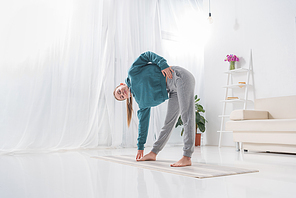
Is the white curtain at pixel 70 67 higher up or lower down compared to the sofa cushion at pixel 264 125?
higher up

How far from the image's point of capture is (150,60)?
2.06m

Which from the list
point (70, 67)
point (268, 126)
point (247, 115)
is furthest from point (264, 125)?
point (70, 67)

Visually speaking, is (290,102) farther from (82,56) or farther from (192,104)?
(82,56)

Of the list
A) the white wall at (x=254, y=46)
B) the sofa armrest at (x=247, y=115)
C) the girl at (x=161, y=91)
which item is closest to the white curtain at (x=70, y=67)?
the white wall at (x=254, y=46)

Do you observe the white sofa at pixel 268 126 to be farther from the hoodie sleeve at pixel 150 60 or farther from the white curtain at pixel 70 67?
the hoodie sleeve at pixel 150 60

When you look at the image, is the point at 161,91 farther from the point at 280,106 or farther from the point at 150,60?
the point at 280,106

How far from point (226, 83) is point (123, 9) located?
2198mm

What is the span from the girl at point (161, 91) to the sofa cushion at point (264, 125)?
53.9 inches

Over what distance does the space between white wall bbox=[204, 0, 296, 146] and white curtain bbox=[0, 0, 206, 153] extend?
3.22 ft

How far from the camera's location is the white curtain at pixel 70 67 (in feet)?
10.6

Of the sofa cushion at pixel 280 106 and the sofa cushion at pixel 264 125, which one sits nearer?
the sofa cushion at pixel 264 125

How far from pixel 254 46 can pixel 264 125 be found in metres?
1.74

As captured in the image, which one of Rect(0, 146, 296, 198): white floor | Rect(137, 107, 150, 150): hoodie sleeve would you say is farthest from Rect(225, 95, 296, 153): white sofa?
Rect(137, 107, 150, 150): hoodie sleeve

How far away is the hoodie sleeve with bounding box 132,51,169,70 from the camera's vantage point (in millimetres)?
1966
